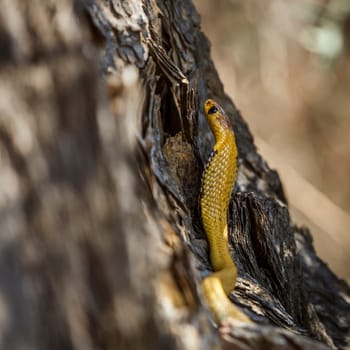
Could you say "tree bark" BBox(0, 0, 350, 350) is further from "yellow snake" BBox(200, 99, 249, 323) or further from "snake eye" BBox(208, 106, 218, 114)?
"snake eye" BBox(208, 106, 218, 114)

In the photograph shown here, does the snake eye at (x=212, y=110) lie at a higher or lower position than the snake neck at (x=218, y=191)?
higher

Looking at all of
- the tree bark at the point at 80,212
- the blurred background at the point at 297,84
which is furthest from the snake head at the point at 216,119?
the blurred background at the point at 297,84

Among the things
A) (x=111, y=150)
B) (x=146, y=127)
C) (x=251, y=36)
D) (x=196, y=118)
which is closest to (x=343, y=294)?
(x=196, y=118)

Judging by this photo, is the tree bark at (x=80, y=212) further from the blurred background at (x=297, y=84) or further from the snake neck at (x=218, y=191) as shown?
the blurred background at (x=297, y=84)

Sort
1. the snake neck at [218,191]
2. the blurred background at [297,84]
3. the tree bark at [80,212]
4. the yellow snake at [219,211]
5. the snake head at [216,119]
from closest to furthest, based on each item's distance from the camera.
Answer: the tree bark at [80,212] → the yellow snake at [219,211] → the snake neck at [218,191] → the snake head at [216,119] → the blurred background at [297,84]

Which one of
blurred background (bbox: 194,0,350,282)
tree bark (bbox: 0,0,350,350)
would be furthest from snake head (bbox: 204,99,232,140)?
blurred background (bbox: 194,0,350,282)

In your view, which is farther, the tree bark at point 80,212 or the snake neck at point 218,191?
the snake neck at point 218,191

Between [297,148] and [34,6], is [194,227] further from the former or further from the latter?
[297,148]
